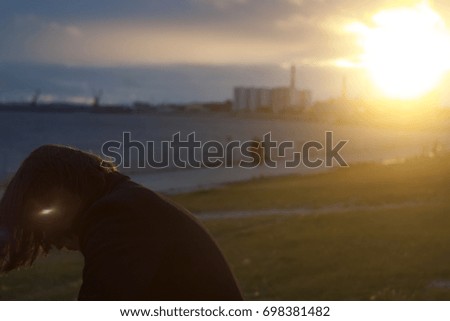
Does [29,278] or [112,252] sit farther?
[29,278]

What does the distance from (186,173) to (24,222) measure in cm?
2624

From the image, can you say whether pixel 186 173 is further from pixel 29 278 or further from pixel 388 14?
pixel 388 14

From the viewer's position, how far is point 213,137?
98.9ft

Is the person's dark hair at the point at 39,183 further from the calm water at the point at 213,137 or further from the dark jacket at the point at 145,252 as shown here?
the calm water at the point at 213,137

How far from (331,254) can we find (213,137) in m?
22.0

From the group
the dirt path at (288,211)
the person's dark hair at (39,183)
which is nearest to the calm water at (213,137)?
the dirt path at (288,211)

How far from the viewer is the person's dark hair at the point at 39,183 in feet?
5.49

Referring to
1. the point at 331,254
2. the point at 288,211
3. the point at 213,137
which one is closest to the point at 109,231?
the point at 331,254

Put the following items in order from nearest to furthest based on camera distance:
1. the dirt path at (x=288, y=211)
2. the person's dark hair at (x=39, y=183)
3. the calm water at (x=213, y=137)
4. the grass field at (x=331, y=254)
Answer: the person's dark hair at (x=39, y=183)
the grass field at (x=331, y=254)
the dirt path at (x=288, y=211)
the calm water at (x=213, y=137)

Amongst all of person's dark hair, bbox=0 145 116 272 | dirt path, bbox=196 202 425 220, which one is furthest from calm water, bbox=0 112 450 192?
person's dark hair, bbox=0 145 116 272

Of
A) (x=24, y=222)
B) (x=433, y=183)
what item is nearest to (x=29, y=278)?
(x=24, y=222)

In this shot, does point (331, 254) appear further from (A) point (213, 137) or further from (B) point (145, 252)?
(A) point (213, 137)

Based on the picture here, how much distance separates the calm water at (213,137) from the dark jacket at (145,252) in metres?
7.75
